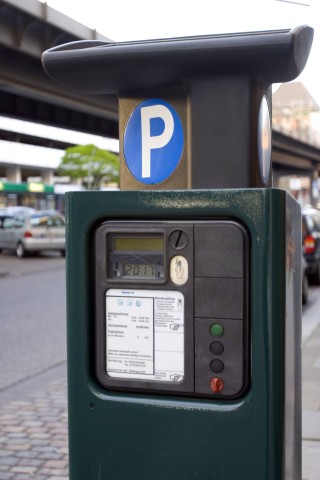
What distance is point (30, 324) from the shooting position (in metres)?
9.46

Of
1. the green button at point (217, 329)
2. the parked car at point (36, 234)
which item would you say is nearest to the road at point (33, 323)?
the green button at point (217, 329)

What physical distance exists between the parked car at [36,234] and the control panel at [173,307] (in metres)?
20.0

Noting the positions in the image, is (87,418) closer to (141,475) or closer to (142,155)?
(141,475)

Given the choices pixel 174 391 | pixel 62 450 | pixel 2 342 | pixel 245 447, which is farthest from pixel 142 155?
pixel 2 342

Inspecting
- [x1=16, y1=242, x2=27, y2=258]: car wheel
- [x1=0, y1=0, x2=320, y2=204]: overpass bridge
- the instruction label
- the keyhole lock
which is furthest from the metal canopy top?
[x1=16, y1=242, x2=27, y2=258]: car wheel

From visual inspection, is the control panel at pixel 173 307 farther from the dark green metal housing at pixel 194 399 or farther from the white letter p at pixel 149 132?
the white letter p at pixel 149 132

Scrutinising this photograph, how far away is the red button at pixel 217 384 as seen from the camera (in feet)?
6.70

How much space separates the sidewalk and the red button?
6.51 ft

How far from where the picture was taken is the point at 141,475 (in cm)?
214

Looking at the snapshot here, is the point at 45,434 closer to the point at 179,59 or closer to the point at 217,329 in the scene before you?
the point at 217,329

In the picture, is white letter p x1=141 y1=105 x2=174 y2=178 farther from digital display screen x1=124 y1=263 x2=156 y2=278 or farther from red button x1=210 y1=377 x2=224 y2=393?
red button x1=210 y1=377 x2=224 y2=393

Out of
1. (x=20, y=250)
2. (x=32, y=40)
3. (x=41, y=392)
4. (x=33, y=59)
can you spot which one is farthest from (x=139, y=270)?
(x=20, y=250)

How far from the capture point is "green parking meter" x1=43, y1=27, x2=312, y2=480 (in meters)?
1.99

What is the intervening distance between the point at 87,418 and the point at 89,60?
45.1 inches
